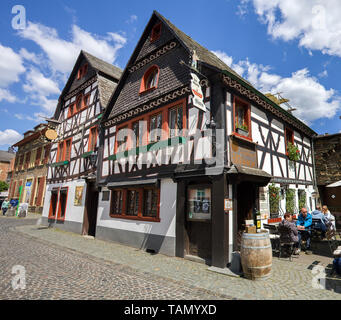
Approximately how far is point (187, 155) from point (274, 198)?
13.1ft

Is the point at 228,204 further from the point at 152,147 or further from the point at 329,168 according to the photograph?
the point at 329,168

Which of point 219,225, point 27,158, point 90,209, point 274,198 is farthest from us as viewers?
point 27,158

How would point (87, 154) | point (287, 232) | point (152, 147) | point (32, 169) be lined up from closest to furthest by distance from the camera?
1. point (287, 232)
2. point (152, 147)
3. point (87, 154)
4. point (32, 169)

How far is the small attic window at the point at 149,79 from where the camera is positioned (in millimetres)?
10172

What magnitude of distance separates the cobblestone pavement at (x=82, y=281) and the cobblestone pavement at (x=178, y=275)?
2cm

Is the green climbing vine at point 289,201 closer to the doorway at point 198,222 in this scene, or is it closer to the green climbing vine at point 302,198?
the green climbing vine at point 302,198

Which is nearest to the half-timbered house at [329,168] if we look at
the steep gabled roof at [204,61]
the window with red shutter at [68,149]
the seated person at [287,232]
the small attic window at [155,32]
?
the steep gabled roof at [204,61]

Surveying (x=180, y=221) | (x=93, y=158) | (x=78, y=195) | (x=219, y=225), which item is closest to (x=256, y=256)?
(x=219, y=225)

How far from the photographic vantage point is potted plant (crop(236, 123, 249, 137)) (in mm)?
7559

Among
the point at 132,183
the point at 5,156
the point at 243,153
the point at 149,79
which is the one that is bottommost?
the point at 132,183

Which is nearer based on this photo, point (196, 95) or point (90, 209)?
point (196, 95)

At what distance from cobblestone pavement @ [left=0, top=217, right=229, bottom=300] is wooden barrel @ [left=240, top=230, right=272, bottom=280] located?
129cm

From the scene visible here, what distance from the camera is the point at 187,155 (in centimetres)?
770
